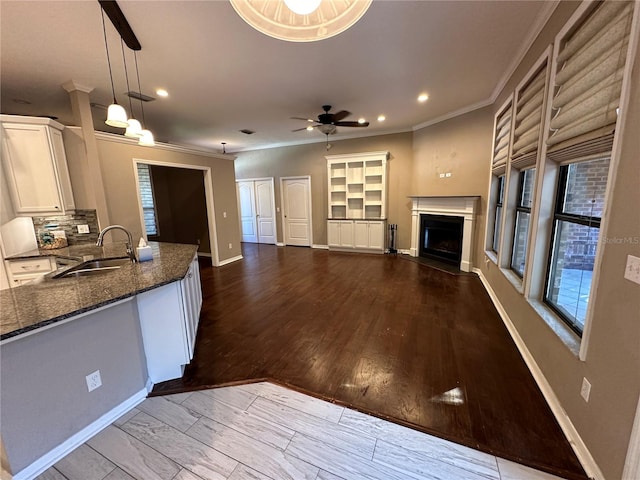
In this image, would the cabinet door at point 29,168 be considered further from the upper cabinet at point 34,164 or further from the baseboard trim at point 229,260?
the baseboard trim at point 229,260

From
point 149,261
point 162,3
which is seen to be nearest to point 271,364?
point 149,261

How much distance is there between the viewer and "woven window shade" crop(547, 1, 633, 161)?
1.28 metres

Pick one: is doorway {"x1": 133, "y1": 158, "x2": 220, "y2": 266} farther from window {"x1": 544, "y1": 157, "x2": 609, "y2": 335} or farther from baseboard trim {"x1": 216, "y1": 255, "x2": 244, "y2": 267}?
window {"x1": 544, "y1": 157, "x2": 609, "y2": 335}

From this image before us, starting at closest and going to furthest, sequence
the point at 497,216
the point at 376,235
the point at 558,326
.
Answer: the point at 558,326
the point at 497,216
the point at 376,235

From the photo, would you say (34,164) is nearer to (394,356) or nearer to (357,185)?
(394,356)

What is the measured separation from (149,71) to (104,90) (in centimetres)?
101

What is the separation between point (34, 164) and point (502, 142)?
587cm

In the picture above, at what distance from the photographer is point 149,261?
2.32 meters

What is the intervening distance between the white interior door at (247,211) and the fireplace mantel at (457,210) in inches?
193

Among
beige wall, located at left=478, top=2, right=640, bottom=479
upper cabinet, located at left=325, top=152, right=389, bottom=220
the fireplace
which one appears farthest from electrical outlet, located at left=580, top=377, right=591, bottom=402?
upper cabinet, located at left=325, top=152, right=389, bottom=220

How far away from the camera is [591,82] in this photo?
147 centimetres

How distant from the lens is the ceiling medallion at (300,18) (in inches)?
37.7

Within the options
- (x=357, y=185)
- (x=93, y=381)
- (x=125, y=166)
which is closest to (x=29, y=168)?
(x=125, y=166)

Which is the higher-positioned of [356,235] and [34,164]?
[34,164]
